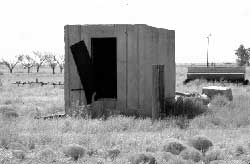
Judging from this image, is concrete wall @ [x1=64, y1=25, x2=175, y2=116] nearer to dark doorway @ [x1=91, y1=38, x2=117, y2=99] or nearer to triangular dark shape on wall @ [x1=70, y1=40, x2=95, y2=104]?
triangular dark shape on wall @ [x1=70, y1=40, x2=95, y2=104]

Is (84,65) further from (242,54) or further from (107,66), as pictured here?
(242,54)

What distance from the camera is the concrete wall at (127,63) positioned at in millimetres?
12570

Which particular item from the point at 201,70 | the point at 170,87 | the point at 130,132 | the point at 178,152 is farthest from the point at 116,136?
the point at 201,70

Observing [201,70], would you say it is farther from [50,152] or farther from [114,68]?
[50,152]

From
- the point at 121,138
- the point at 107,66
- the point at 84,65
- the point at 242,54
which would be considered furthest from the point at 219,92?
the point at 242,54

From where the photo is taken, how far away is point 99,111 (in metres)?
12.7

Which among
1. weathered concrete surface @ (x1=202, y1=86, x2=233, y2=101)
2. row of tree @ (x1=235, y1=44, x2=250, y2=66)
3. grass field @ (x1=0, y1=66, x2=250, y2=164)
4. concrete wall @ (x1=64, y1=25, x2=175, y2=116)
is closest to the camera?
grass field @ (x1=0, y1=66, x2=250, y2=164)

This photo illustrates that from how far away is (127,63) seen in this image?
41.6ft

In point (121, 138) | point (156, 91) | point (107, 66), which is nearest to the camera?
point (121, 138)

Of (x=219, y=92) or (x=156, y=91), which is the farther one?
(x=219, y=92)

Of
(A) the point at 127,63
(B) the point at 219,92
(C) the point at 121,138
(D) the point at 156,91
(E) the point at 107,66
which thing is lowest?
(C) the point at 121,138

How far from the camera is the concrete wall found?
1257 centimetres

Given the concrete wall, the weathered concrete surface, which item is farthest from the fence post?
the weathered concrete surface

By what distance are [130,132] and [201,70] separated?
20.2 metres
